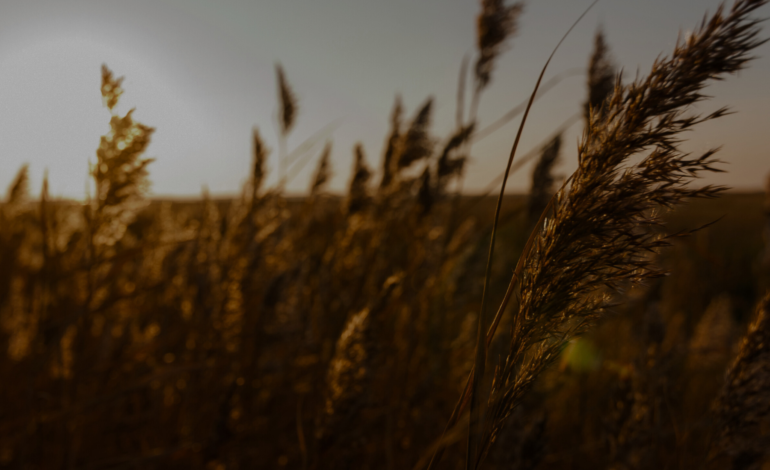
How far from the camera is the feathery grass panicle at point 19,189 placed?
133 inches

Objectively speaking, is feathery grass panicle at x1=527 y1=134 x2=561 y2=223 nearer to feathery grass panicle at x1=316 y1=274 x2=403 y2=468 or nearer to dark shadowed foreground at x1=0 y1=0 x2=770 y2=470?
dark shadowed foreground at x1=0 y1=0 x2=770 y2=470

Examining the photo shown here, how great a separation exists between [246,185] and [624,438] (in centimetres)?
199

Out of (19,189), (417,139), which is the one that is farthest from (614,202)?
(19,189)

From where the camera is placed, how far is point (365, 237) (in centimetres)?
284

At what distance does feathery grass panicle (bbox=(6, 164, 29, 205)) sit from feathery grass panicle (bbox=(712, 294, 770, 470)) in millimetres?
4436

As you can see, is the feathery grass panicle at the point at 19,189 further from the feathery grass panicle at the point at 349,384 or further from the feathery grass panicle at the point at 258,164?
the feathery grass panicle at the point at 349,384

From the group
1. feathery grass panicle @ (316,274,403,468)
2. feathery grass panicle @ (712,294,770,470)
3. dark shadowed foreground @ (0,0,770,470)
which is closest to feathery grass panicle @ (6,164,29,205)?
dark shadowed foreground @ (0,0,770,470)

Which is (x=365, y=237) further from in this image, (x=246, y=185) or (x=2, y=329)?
(x=2, y=329)

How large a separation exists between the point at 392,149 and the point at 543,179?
0.89 meters

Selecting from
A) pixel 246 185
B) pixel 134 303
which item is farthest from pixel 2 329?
pixel 246 185

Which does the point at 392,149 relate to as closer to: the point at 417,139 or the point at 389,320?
the point at 417,139

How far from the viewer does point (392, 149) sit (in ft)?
8.62

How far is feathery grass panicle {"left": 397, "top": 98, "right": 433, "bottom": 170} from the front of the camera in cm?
232

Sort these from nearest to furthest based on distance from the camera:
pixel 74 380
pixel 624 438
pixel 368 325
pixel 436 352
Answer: pixel 368 325, pixel 624 438, pixel 74 380, pixel 436 352
